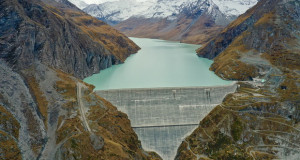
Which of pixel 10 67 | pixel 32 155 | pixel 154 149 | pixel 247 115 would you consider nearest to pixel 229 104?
pixel 247 115

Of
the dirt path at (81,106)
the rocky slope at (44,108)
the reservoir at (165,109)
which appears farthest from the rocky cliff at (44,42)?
the reservoir at (165,109)

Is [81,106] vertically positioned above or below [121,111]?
above

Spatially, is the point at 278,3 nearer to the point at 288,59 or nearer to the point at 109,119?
the point at 288,59

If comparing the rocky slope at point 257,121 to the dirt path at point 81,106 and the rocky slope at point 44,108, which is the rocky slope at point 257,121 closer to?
the rocky slope at point 44,108

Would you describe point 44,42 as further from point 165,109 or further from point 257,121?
point 257,121

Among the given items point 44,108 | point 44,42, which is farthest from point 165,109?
point 44,42

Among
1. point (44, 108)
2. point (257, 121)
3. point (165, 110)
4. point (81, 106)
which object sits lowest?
point (257, 121)

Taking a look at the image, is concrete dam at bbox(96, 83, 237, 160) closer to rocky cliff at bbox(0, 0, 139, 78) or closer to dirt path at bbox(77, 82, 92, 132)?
dirt path at bbox(77, 82, 92, 132)
